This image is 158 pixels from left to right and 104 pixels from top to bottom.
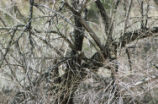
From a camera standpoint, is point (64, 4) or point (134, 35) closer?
point (64, 4)

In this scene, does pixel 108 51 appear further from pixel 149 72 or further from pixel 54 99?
pixel 54 99

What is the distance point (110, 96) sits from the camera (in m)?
4.26

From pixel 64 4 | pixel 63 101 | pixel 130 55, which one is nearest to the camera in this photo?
pixel 64 4

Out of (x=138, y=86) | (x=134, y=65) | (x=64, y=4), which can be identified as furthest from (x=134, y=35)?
(x=64, y=4)

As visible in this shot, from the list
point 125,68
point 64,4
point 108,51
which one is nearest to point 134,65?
point 125,68

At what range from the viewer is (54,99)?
4227mm

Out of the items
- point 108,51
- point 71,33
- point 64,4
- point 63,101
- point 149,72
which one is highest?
point 64,4

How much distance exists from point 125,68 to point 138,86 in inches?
14.0

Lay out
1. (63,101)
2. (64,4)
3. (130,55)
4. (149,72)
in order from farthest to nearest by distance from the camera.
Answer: (130,55) → (63,101) → (149,72) → (64,4)

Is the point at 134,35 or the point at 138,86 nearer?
the point at 138,86

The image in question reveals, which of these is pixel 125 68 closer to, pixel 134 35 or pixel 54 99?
pixel 134 35

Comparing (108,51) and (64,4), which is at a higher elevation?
(64,4)

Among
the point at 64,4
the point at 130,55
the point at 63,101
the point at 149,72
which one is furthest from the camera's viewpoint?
the point at 130,55

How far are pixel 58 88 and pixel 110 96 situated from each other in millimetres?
789
